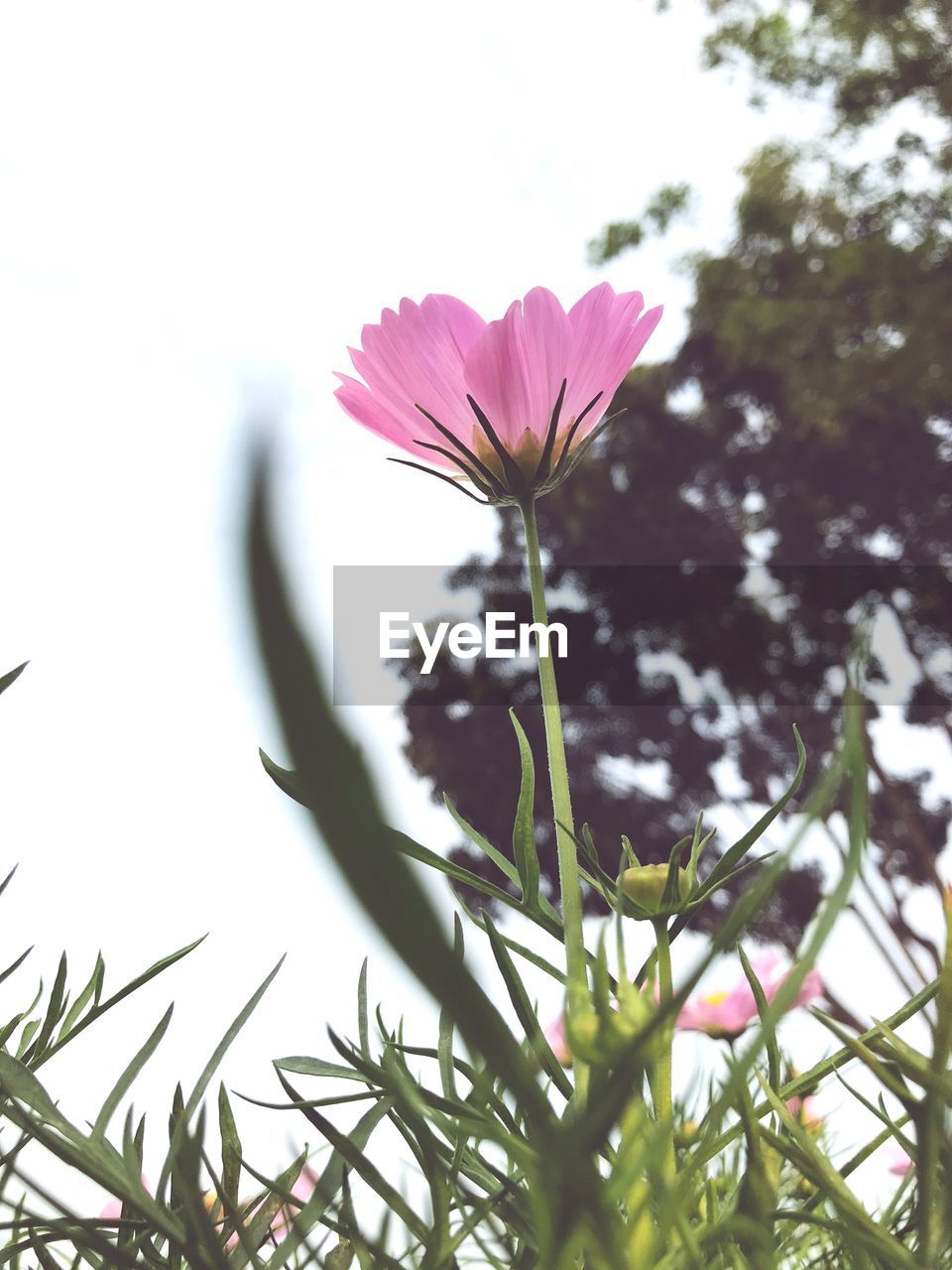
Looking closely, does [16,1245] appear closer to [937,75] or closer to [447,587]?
[447,587]

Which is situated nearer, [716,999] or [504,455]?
[504,455]

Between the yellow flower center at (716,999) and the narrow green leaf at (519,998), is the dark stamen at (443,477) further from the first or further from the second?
the yellow flower center at (716,999)

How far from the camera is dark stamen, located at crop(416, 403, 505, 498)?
33cm

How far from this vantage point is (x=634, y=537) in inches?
191

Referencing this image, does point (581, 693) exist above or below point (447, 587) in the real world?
below

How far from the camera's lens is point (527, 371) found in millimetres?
334

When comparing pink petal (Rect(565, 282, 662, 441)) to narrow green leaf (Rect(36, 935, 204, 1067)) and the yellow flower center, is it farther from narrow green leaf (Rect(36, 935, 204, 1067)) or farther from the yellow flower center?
the yellow flower center

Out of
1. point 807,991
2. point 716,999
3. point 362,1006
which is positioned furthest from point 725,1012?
point 362,1006

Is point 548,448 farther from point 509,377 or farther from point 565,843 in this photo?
point 565,843

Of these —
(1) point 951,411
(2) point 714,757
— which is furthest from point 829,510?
(2) point 714,757

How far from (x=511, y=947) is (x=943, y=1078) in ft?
0.39

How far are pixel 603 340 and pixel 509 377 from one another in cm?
3

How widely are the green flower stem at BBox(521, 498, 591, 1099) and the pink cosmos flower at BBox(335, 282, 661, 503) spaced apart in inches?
2.8

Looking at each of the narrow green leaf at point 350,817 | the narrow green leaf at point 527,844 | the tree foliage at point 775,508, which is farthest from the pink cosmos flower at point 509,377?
the tree foliage at point 775,508
